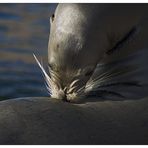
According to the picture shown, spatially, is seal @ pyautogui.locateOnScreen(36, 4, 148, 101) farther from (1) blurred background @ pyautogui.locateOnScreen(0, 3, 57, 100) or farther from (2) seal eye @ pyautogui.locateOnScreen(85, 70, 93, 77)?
(1) blurred background @ pyautogui.locateOnScreen(0, 3, 57, 100)

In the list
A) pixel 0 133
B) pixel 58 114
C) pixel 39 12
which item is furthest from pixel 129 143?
pixel 39 12

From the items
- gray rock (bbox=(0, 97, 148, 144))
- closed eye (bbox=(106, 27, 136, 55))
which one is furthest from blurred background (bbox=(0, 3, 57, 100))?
gray rock (bbox=(0, 97, 148, 144))

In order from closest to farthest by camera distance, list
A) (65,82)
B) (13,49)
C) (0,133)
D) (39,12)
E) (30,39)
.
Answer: (0,133) < (65,82) < (13,49) < (30,39) < (39,12)

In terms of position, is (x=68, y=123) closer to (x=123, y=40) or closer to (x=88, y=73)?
(x=88, y=73)

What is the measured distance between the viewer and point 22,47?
970 centimetres

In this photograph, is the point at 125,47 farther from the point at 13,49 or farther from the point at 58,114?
the point at 13,49

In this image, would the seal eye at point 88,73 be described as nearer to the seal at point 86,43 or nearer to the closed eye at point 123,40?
the seal at point 86,43

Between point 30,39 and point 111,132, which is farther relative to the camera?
point 30,39

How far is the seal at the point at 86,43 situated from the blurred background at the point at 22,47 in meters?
2.99

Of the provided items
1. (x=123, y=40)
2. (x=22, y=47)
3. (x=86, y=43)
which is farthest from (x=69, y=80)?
(x=22, y=47)

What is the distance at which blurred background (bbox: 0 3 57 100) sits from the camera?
759 cm

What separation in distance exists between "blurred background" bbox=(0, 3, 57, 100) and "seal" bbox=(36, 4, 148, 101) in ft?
9.82

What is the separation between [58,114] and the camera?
3.66 m

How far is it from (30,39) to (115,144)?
677 centimetres
